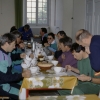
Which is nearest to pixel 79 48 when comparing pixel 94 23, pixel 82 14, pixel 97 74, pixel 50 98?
pixel 97 74

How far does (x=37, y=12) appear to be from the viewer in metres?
10.8

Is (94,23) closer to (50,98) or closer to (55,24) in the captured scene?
(55,24)

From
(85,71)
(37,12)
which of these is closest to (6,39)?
(85,71)

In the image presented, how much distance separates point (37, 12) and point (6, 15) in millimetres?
1343

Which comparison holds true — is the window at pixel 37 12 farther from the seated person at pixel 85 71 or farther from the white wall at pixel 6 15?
the seated person at pixel 85 71

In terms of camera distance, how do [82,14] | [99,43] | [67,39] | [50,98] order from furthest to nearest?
[82,14], [67,39], [99,43], [50,98]

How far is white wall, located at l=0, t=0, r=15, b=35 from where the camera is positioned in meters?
10.3

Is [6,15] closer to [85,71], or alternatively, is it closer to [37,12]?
[37,12]

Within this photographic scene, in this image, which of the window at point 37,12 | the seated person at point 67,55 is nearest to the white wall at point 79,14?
the window at point 37,12

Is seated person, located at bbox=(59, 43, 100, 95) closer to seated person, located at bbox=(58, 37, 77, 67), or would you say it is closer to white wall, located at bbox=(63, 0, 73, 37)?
seated person, located at bbox=(58, 37, 77, 67)

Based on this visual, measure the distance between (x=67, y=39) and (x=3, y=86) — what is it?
4.69 ft

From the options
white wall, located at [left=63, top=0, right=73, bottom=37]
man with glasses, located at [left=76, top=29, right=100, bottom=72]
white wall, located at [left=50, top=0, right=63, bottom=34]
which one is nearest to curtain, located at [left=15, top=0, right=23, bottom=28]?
white wall, located at [left=50, top=0, right=63, bottom=34]

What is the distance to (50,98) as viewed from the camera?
71.0 inches

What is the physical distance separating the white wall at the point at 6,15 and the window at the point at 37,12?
2.31ft
